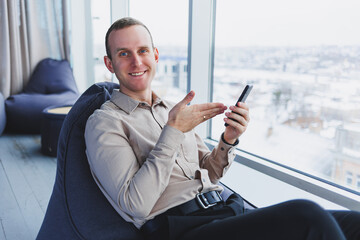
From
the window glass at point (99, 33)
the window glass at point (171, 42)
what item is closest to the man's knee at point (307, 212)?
the window glass at point (171, 42)

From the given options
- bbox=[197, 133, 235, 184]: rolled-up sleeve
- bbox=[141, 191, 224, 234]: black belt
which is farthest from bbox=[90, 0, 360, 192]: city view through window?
bbox=[141, 191, 224, 234]: black belt

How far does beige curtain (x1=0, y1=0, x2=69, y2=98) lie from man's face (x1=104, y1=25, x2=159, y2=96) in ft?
11.7

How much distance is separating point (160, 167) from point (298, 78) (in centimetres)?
106

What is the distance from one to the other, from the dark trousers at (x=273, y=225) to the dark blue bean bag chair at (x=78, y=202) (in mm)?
181

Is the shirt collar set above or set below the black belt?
above

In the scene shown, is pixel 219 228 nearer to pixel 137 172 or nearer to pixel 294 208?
pixel 294 208

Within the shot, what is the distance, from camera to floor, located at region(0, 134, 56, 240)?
6.15ft

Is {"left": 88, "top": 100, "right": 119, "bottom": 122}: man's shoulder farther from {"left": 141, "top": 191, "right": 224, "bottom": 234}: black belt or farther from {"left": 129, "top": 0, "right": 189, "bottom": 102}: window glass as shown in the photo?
{"left": 129, "top": 0, "right": 189, "bottom": 102}: window glass

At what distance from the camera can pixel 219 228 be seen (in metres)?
0.93

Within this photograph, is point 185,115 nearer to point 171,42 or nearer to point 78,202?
point 78,202

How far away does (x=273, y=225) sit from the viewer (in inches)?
34.0

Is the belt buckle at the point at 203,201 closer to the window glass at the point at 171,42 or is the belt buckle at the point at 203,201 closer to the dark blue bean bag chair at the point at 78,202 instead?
the dark blue bean bag chair at the point at 78,202

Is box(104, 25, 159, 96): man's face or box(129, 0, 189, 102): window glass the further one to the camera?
box(129, 0, 189, 102): window glass

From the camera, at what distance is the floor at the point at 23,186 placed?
187 cm
